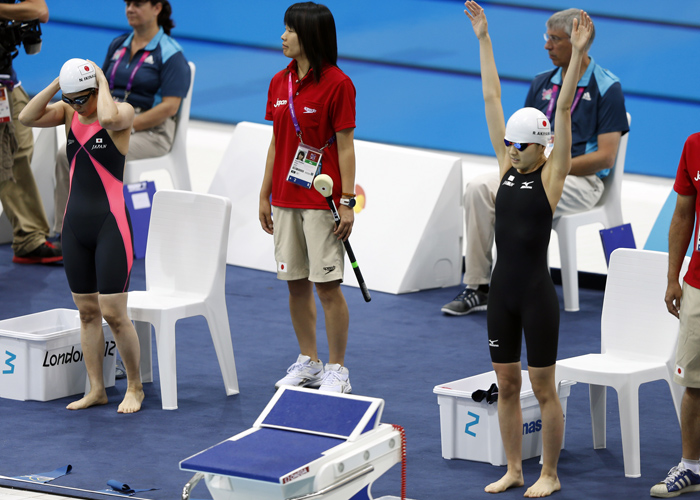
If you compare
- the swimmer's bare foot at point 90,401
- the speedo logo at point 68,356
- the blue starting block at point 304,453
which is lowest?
the swimmer's bare foot at point 90,401

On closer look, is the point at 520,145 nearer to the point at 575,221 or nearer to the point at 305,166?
the point at 305,166

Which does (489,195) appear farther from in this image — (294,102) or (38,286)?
(38,286)

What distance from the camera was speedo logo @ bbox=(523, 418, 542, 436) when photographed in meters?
4.33

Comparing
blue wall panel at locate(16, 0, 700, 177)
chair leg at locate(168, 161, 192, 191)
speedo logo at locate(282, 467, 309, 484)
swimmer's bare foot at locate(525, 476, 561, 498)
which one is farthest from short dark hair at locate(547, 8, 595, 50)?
blue wall panel at locate(16, 0, 700, 177)

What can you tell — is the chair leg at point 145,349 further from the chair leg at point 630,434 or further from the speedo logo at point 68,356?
the chair leg at point 630,434

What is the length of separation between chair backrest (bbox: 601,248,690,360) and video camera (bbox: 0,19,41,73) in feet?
12.6

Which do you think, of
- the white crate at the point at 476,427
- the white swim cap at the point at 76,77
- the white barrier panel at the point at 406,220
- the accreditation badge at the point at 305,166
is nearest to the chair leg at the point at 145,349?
the accreditation badge at the point at 305,166

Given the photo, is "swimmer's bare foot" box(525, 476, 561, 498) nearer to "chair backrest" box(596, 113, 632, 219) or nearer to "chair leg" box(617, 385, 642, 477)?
"chair leg" box(617, 385, 642, 477)

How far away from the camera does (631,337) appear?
177 inches

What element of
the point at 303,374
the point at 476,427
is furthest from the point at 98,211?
the point at 476,427

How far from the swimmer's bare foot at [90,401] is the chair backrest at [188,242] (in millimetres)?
635

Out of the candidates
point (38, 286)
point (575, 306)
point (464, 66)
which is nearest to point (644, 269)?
point (575, 306)

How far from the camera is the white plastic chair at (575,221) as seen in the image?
6.57 m

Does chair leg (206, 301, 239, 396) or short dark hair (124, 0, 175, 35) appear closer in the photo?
chair leg (206, 301, 239, 396)
